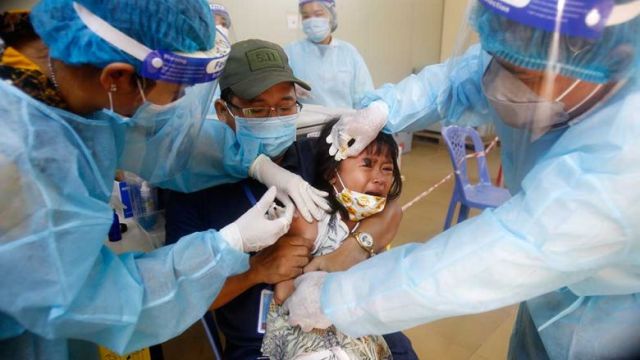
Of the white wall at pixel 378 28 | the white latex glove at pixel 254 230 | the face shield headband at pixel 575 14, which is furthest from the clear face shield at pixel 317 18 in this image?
the face shield headband at pixel 575 14

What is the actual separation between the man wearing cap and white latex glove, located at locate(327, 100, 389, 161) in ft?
0.60

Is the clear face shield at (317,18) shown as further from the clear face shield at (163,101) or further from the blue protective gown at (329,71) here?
the clear face shield at (163,101)

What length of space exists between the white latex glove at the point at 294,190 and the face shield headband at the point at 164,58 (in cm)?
59

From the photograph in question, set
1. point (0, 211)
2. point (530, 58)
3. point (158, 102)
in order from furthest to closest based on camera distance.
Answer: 1. point (158, 102)
2. point (530, 58)
3. point (0, 211)

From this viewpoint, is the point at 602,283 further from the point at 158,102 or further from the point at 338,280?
the point at 158,102

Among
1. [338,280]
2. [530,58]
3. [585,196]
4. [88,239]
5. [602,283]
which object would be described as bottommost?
[338,280]

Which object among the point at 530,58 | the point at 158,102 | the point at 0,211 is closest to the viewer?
the point at 0,211

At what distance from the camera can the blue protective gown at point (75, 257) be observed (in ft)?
2.37

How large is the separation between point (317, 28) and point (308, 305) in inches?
115

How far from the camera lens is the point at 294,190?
4.82 feet

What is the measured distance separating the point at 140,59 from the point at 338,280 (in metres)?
0.69

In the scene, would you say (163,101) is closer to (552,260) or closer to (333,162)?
(333,162)

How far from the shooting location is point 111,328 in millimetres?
844

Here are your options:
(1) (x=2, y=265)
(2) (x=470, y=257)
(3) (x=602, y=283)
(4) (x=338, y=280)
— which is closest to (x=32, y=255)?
(1) (x=2, y=265)
